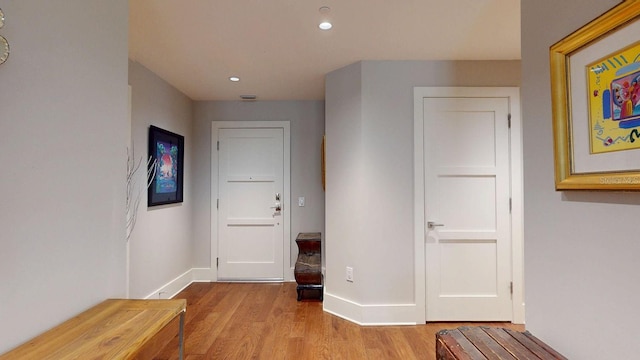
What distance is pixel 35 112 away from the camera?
1078 mm

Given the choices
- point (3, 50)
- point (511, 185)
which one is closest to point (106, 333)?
point (3, 50)

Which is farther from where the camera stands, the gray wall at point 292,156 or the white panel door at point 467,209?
the gray wall at point 292,156

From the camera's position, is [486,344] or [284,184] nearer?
[486,344]

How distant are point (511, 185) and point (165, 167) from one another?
137 inches

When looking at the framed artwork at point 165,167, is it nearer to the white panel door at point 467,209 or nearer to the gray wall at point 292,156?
the gray wall at point 292,156

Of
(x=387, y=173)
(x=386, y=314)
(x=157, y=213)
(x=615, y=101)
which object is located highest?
(x=615, y=101)

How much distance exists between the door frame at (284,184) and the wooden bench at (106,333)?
8.61 feet

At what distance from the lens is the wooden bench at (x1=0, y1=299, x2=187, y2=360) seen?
97cm

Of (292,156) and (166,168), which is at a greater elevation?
(292,156)

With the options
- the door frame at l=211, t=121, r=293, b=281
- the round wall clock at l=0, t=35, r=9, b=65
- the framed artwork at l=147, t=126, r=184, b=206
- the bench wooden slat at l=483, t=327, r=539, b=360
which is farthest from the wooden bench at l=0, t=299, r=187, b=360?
the door frame at l=211, t=121, r=293, b=281

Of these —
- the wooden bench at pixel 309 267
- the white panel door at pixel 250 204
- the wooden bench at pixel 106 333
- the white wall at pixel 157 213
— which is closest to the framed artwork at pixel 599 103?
the wooden bench at pixel 106 333

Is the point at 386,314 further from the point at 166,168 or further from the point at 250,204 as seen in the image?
the point at 166,168

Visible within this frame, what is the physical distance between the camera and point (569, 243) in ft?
3.40

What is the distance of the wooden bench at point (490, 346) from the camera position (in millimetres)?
1062
